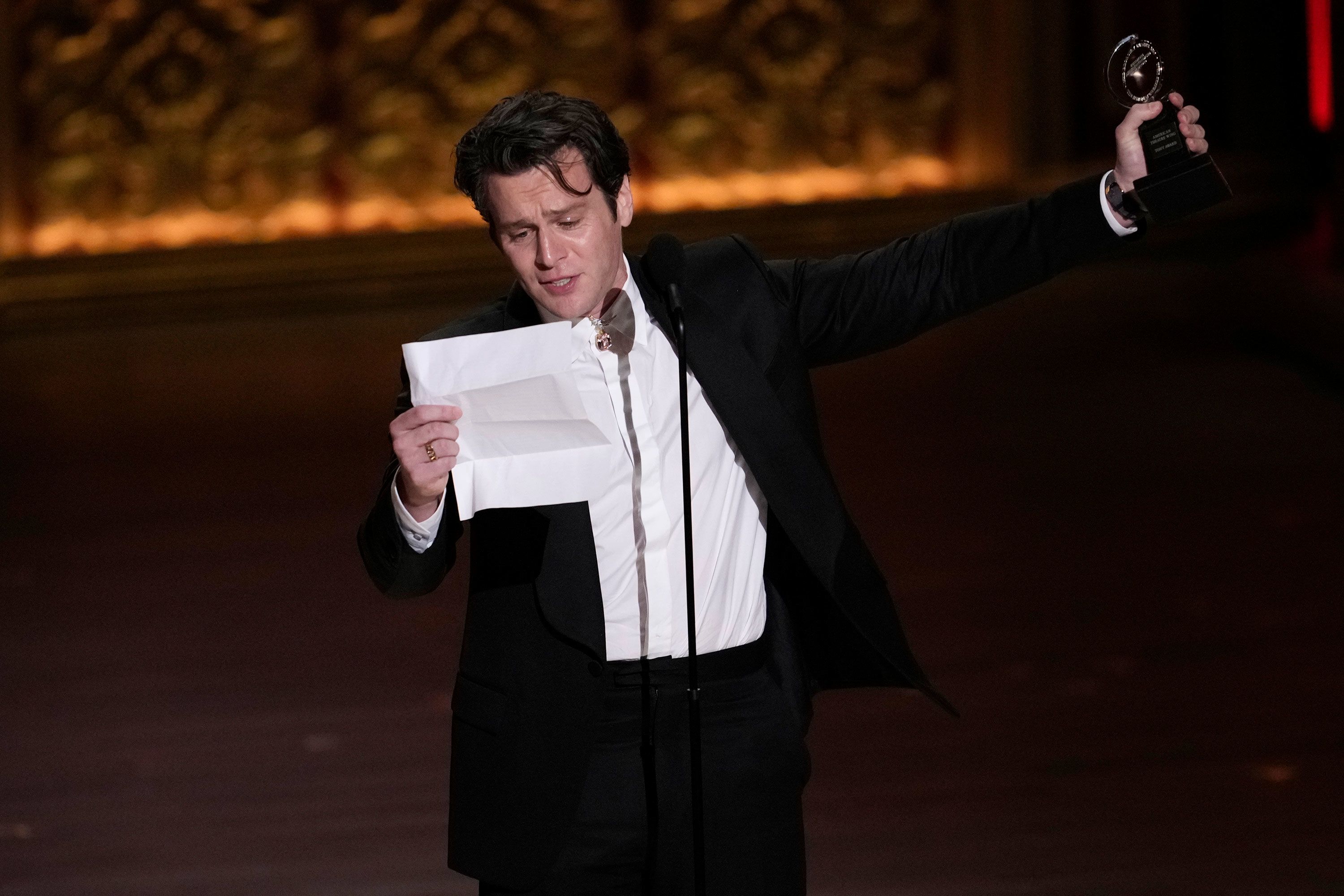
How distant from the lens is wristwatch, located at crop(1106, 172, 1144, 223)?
1710mm

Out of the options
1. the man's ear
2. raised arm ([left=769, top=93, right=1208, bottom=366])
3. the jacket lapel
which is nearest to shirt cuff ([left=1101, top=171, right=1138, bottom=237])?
raised arm ([left=769, top=93, right=1208, bottom=366])

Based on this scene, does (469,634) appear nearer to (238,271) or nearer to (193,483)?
(193,483)

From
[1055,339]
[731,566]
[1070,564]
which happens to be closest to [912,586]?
[1070,564]

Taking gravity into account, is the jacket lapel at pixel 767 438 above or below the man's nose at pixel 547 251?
below

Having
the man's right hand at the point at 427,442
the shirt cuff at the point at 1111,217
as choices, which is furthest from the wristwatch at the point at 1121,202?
the man's right hand at the point at 427,442

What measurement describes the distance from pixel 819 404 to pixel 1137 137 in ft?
15.3

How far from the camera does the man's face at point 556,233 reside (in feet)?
5.47

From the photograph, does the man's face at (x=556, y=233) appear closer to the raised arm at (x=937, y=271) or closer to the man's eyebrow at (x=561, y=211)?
the man's eyebrow at (x=561, y=211)

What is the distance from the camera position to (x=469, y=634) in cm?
175

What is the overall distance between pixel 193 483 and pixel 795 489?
4.49 m

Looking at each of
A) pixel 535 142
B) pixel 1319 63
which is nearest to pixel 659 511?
pixel 535 142

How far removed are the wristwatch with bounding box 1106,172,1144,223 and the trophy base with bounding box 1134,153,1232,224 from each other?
20 millimetres

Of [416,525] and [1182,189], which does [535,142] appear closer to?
[416,525]

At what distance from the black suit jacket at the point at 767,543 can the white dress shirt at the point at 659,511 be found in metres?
0.03
